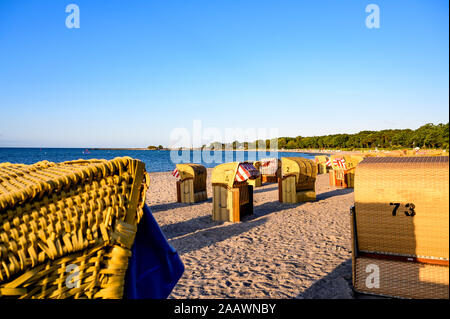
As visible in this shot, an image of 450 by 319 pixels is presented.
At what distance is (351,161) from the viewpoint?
17719 millimetres

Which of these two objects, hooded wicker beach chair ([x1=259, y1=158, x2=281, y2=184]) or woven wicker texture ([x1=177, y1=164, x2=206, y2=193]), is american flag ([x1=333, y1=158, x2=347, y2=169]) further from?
woven wicker texture ([x1=177, y1=164, x2=206, y2=193])

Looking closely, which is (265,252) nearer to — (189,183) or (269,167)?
(189,183)

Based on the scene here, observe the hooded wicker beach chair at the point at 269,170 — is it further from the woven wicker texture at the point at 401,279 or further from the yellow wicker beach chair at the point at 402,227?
the woven wicker texture at the point at 401,279

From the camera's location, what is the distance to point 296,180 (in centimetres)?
1314

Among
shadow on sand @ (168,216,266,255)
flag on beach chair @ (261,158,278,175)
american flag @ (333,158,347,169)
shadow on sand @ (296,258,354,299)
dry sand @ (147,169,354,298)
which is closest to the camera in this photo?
shadow on sand @ (296,258,354,299)

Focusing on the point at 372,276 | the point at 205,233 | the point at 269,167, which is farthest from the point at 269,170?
the point at 372,276

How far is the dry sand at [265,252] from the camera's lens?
5.11 meters

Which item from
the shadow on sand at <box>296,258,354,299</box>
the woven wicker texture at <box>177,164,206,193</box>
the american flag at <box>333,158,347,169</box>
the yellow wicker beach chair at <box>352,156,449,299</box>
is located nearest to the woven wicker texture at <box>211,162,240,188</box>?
the woven wicker texture at <box>177,164,206,193</box>

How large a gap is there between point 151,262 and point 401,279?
395 cm

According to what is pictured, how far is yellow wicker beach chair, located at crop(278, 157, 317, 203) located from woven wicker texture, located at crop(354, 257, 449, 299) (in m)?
8.51

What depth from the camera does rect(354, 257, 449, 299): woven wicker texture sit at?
147 inches
